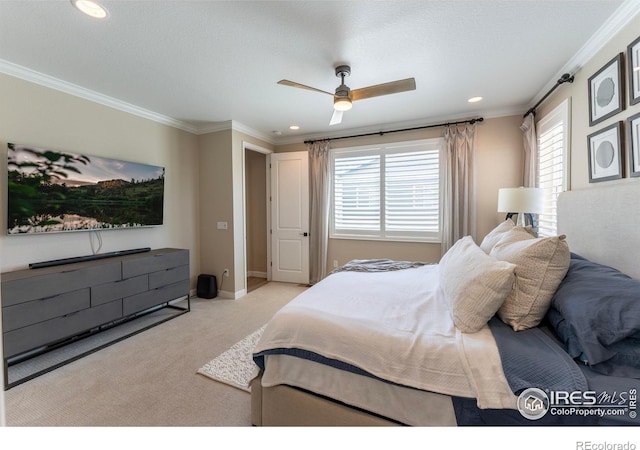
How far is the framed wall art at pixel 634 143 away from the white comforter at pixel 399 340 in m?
1.44

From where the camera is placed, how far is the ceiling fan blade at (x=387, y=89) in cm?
215

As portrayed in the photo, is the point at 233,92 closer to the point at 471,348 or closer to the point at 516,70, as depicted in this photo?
the point at 516,70

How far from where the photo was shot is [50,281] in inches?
87.5

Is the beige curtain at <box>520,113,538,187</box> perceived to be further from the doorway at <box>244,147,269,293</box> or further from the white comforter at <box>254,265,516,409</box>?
the doorway at <box>244,147,269,293</box>

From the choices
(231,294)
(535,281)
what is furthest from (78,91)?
(535,281)

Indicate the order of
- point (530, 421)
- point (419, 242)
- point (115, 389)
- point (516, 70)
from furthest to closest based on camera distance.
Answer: point (419, 242)
point (516, 70)
point (115, 389)
point (530, 421)

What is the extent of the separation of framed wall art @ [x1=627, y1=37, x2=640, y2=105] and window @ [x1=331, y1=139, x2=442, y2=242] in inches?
84.1

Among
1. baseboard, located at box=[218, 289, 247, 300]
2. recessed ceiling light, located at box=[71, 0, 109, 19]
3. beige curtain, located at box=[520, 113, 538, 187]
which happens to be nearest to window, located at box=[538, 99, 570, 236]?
beige curtain, located at box=[520, 113, 538, 187]

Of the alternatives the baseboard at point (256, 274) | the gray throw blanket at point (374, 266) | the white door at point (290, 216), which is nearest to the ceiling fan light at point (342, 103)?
the gray throw blanket at point (374, 266)

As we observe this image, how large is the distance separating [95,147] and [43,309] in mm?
1755

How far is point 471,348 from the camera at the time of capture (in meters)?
1.23

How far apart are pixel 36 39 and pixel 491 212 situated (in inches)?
196

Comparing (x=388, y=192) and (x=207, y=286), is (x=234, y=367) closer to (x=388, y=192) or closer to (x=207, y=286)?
(x=207, y=286)
